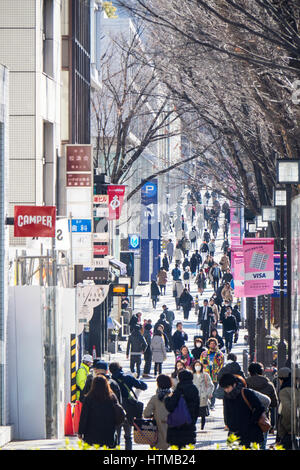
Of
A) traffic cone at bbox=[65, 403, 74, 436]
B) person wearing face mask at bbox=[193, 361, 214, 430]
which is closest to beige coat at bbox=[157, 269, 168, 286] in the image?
person wearing face mask at bbox=[193, 361, 214, 430]

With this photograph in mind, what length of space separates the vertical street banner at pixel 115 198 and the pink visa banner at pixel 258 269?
1320 cm

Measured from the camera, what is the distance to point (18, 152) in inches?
1000

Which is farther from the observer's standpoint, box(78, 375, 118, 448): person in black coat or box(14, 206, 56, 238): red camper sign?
box(14, 206, 56, 238): red camper sign

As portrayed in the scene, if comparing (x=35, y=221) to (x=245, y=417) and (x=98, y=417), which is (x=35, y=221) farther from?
(x=245, y=417)

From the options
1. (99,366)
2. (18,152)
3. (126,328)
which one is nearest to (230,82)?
(18,152)

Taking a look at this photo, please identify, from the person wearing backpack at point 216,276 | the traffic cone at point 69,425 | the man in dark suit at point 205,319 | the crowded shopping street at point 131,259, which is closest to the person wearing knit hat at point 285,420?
the crowded shopping street at point 131,259

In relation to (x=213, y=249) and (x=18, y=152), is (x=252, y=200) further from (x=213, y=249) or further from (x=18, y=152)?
(x=213, y=249)

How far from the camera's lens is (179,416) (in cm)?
1124

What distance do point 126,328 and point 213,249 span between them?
19868mm

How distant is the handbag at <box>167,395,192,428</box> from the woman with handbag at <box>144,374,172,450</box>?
36 centimetres

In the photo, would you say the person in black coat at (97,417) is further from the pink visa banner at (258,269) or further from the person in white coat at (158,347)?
the person in white coat at (158,347)

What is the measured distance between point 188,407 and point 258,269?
36.7 feet

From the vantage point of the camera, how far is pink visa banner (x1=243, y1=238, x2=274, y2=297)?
22234mm

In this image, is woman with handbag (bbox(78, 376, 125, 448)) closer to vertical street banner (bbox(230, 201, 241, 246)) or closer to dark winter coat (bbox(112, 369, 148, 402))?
dark winter coat (bbox(112, 369, 148, 402))
